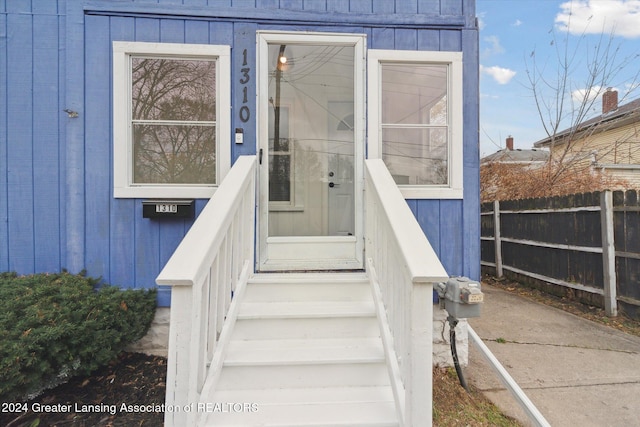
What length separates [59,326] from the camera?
1.84 metres

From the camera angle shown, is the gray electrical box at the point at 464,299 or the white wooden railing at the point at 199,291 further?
the gray electrical box at the point at 464,299

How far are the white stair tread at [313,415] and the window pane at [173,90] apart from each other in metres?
2.25

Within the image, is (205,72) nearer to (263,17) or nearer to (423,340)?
(263,17)

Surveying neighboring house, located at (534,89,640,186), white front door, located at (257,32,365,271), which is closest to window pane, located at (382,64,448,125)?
white front door, located at (257,32,365,271)

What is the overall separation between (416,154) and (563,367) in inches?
87.8

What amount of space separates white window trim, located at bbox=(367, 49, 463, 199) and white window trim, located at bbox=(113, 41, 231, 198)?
4.08ft

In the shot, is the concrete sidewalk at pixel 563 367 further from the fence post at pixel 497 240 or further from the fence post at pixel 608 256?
the fence post at pixel 497 240

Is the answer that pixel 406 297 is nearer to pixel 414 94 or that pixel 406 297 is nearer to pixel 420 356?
pixel 420 356

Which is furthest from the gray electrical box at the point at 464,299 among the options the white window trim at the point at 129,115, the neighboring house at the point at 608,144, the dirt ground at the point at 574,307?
the neighboring house at the point at 608,144

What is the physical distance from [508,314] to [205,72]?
175 inches

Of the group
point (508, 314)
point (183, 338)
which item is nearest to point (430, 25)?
point (183, 338)

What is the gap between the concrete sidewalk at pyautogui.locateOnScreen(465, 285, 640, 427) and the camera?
2086 mm

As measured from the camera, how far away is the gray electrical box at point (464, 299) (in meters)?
2.10

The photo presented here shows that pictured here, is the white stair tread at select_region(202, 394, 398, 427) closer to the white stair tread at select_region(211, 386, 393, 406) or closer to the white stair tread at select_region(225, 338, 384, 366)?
the white stair tread at select_region(211, 386, 393, 406)
